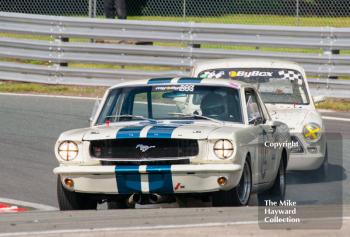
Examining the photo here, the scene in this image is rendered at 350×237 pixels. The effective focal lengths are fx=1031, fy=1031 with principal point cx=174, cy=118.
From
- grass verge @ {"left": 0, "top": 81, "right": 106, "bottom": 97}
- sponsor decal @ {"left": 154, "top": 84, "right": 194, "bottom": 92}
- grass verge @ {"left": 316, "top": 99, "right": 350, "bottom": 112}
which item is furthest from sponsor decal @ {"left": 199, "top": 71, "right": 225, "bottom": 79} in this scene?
grass verge @ {"left": 0, "top": 81, "right": 106, "bottom": 97}

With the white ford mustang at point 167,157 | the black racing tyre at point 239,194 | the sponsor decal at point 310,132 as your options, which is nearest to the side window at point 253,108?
the white ford mustang at point 167,157

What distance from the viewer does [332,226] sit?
25.8ft

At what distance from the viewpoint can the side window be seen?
9.98 metres

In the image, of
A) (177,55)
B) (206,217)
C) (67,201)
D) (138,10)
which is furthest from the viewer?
(138,10)

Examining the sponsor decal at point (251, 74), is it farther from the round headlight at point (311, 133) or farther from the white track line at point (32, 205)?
the white track line at point (32, 205)

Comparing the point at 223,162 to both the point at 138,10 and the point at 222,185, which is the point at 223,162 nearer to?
the point at 222,185

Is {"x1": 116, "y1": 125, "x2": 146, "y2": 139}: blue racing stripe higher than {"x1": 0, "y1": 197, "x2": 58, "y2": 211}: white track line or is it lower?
higher

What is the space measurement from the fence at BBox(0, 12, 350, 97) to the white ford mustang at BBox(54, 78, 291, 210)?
8580mm

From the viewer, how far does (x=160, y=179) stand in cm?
877

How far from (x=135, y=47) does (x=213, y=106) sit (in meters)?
9.53

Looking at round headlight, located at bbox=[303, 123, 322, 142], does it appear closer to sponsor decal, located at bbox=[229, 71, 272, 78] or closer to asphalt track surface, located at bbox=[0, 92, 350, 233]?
asphalt track surface, located at bbox=[0, 92, 350, 233]

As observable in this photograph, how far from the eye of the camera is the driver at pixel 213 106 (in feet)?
32.2

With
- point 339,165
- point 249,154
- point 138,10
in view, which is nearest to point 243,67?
point 339,165

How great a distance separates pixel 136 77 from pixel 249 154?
9899 millimetres
